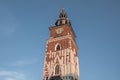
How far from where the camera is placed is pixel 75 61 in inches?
1913

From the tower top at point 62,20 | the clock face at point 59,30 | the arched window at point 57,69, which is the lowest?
the arched window at point 57,69

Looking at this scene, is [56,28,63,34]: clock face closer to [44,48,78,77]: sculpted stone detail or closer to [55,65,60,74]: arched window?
[44,48,78,77]: sculpted stone detail

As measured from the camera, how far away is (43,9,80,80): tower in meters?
43.8

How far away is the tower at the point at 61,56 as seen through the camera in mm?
43812

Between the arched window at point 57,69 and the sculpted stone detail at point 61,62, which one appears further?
the arched window at point 57,69

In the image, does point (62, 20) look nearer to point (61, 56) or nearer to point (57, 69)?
point (61, 56)

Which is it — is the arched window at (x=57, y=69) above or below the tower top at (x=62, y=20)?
below

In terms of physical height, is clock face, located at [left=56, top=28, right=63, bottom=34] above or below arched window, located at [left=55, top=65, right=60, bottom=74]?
above

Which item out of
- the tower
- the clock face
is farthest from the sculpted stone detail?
the clock face

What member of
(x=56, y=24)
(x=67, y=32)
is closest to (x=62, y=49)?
(x=67, y=32)

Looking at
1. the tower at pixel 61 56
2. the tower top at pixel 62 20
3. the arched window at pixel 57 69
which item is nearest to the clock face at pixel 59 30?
the tower at pixel 61 56

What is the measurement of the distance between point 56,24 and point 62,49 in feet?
32.0

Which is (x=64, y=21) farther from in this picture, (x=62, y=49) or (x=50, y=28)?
(x=62, y=49)

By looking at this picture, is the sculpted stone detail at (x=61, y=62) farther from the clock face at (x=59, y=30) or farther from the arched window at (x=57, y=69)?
the clock face at (x=59, y=30)
